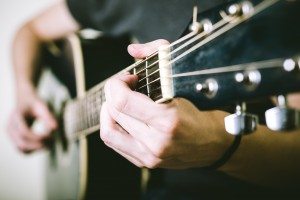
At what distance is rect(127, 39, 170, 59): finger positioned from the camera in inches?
23.0

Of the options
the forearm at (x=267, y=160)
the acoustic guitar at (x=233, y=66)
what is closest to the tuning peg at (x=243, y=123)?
the acoustic guitar at (x=233, y=66)

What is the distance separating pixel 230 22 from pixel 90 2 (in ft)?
2.21

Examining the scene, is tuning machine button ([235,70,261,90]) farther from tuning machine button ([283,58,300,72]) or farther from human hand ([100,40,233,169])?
human hand ([100,40,233,169])

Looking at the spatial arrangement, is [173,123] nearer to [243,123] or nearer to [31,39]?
[243,123]

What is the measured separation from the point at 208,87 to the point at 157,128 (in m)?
0.12

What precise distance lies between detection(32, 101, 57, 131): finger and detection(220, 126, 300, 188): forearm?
27.4 inches

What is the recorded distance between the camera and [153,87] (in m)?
0.58

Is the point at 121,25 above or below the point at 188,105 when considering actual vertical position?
above

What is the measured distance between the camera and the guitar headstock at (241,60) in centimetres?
39

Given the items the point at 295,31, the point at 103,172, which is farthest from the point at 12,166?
the point at 295,31

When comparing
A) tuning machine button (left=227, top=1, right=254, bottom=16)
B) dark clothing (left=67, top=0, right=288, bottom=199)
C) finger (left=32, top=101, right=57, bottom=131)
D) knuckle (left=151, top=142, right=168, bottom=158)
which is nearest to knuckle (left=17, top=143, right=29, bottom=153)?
finger (left=32, top=101, right=57, bottom=131)

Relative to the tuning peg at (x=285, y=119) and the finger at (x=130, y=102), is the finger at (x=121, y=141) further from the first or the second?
the tuning peg at (x=285, y=119)

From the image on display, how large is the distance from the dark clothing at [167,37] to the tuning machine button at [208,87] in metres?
0.19

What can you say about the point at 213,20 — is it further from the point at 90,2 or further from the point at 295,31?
the point at 90,2
